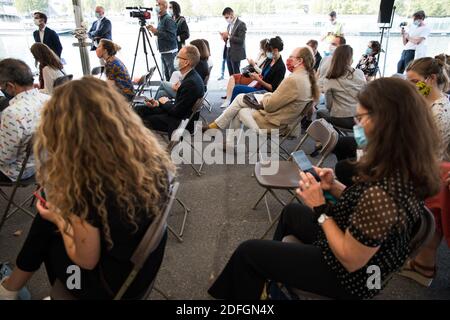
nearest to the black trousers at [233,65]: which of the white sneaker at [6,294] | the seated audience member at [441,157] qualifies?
the seated audience member at [441,157]

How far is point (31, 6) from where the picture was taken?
637 centimetres

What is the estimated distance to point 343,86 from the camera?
320 centimetres

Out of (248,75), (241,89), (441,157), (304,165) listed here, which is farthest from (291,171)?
(248,75)

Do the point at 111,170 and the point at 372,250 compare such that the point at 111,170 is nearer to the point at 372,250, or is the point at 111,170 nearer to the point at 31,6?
the point at 372,250

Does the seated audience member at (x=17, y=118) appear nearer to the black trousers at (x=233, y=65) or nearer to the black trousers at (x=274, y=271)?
the black trousers at (x=274, y=271)

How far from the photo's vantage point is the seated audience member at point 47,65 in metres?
3.50

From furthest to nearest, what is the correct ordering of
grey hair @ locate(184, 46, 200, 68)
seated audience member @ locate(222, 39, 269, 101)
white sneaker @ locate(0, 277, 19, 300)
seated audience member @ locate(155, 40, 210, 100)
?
seated audience member @ locate(222, 39, 269, 101) → seated audience member @ locate(155, 40, 210, 100) → grey hair @ locate(184, 46, 200, 68) → white sneaker @ locate(0, 277, 19, 300)

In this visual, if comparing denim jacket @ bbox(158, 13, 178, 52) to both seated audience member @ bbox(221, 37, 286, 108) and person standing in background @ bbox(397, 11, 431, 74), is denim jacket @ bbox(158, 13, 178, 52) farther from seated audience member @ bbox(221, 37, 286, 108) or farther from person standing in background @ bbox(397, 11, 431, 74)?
person standing in background @ bbox(397, 11, 431, 74)

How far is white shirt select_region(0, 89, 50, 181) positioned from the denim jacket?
12.6 feet

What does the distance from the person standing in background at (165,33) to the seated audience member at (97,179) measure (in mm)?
4872

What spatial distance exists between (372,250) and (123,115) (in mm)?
970

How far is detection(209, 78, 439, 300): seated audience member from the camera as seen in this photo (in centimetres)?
103

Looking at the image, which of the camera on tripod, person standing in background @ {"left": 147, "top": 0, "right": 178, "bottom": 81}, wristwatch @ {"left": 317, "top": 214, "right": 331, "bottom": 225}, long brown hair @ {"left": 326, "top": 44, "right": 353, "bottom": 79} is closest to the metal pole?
the camera on tripod

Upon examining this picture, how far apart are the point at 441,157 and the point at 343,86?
1656 mm
